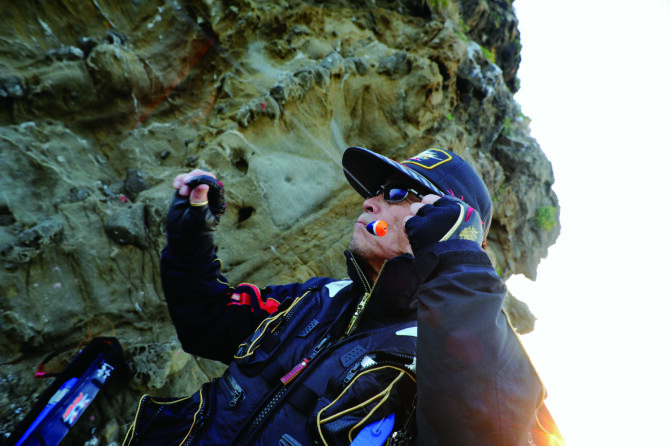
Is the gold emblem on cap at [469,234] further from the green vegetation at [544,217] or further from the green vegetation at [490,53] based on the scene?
the green vegetation at [544,217]

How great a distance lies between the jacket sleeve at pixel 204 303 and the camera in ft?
7.68

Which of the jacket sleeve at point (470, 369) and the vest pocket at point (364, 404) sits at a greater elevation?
the jacket sleeve at point (470, 369)

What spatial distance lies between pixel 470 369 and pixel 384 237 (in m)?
1.10

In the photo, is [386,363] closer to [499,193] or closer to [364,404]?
[364,404]

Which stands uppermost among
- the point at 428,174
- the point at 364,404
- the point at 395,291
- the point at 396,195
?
the point at 428,174

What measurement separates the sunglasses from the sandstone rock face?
2.17 m

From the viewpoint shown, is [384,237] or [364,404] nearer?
[364,404]

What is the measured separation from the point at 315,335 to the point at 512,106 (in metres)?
8.98

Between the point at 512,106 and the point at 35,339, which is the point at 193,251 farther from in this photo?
the point at 512,106

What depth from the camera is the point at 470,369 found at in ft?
4.30

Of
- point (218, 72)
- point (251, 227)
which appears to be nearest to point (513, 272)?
point (251, 227)

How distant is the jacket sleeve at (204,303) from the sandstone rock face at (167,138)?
1.09 meters

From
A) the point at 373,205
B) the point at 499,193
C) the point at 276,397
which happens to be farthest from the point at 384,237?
the point at 499,193

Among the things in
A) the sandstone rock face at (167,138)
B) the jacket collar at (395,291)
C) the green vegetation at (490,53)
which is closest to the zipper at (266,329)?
the jacket collar at (395,291)
